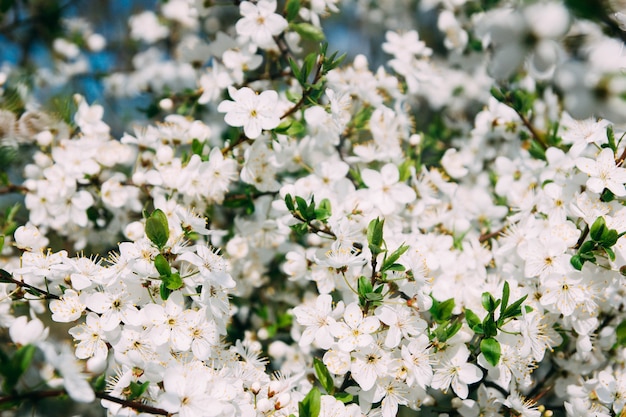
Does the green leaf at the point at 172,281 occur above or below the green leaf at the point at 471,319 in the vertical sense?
above

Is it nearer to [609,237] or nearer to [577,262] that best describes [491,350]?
[577,262]

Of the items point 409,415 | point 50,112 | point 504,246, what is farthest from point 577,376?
point 50,112

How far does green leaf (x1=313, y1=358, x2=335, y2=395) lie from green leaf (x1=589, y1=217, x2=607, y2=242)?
937 millimetres

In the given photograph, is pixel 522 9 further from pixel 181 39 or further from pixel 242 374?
pixel 181 39

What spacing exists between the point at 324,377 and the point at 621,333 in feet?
3.54

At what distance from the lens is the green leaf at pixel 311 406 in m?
1.36

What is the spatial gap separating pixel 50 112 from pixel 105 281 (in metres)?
1.15

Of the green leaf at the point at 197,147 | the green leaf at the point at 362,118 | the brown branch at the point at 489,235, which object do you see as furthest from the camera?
the green leaf at the point at 362,118

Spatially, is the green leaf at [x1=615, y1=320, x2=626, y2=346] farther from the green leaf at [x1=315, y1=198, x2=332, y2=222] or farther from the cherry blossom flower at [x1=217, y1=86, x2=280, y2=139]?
the cherry blossom flower at [x1=217, y1=86, x2=280, y2=139]

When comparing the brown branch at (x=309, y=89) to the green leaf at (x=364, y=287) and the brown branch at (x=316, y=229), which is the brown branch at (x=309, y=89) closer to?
the brown branch at (x=316, y=229)

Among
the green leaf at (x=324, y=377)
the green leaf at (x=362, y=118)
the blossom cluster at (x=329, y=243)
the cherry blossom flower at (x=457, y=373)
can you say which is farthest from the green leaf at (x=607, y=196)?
the green leaf at (x=324, y=377)

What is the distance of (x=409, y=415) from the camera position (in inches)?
102

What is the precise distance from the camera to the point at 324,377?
1571 mm

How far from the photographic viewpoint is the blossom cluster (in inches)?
52.6
